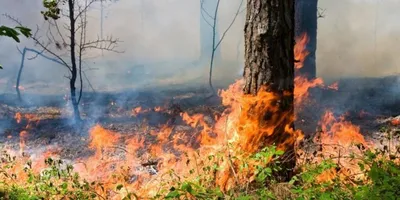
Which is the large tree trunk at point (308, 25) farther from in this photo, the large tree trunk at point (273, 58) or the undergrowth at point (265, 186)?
the undergrowth at point (265, 186)

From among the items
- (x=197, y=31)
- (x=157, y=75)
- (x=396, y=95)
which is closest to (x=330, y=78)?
(x=396, y=95)

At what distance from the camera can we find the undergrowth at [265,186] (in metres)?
3.18

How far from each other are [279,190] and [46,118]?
5.49 meters

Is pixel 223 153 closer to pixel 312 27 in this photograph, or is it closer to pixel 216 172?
pixel 216 172

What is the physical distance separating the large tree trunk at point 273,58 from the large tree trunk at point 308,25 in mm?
4764

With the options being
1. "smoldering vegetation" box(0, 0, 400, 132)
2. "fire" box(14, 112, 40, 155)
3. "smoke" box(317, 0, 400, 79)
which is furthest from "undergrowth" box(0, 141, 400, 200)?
"smoke" box(317, 0, 400, 79)

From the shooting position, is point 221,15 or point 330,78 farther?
point 221,15

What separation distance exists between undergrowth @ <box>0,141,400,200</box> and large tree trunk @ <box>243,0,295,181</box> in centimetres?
30

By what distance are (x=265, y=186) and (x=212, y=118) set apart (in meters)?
3.30

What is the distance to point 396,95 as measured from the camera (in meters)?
8.62

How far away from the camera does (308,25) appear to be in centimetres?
872

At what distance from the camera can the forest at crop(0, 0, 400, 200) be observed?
3.76 m

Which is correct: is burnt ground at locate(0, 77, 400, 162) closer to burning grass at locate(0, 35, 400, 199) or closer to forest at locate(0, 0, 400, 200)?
forest at locate(0, 0, 400, 200)

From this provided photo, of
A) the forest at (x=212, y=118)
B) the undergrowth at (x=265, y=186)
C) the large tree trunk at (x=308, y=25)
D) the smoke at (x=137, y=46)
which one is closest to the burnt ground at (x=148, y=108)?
the forest at (x=212, y=118)
